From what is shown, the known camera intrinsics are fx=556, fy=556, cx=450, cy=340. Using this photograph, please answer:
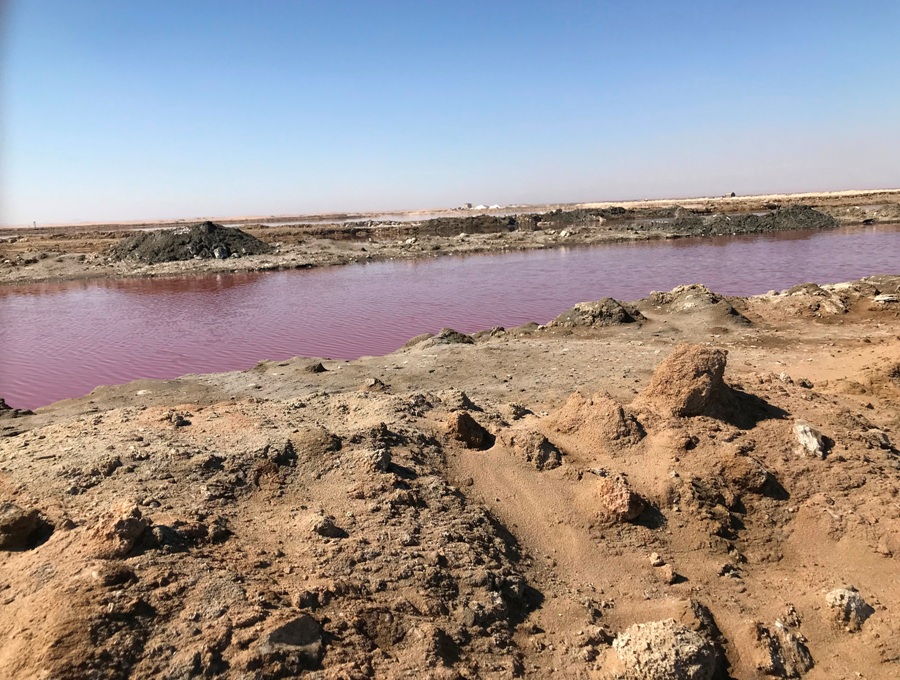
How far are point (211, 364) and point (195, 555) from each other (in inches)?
406

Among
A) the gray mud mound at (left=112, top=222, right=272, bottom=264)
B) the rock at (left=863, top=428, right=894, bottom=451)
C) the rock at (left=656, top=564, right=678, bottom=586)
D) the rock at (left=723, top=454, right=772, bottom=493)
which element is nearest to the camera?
the rock at (left=656, top=564, right=678, bottom=586)

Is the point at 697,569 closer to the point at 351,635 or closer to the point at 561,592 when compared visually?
the point at 561,592

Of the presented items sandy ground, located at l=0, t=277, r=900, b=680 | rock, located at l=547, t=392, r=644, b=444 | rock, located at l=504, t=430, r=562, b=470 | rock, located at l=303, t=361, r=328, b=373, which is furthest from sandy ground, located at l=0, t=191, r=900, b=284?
rock, located at l=504, t=430, r=562, b=470

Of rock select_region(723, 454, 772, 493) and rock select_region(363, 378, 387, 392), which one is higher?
rock select_region(363, 378, 387, 392)

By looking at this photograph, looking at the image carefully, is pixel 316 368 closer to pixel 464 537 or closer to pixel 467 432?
pixel 467 432

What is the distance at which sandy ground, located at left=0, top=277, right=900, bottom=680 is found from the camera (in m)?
3.04

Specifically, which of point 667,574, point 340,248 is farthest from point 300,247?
point 667,574

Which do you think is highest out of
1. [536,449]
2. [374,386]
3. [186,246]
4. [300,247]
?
[186,246]

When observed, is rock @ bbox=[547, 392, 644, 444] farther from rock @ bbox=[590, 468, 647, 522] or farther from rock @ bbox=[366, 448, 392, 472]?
rock @ bbox=[366, 448, 392, 472]

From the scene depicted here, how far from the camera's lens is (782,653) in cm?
367

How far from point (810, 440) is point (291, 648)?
5.04m

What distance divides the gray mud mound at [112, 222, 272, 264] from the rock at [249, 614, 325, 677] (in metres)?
32.3

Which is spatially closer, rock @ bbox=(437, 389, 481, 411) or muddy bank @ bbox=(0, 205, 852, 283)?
rock @ bbox=(437, 389, 481, 411)

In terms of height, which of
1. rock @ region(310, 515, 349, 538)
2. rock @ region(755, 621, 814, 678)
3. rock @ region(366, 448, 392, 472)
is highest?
rock @ region(366, 448, 392, 472)
